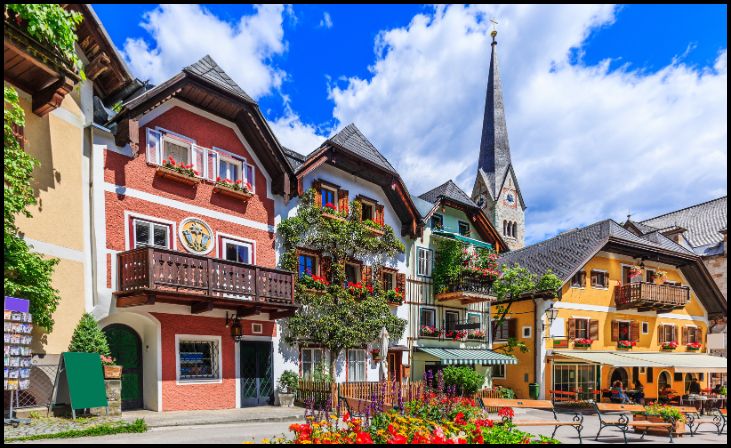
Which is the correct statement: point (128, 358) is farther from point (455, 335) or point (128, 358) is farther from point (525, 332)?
point (525, 332)

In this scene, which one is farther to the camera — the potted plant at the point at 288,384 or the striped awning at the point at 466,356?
the striped awning at the point at 466,356

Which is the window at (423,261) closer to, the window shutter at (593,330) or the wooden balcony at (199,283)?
the wooden balcony at (199,283)

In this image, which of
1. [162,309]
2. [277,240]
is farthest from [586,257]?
[162,309]

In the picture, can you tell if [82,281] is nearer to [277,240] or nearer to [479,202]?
[277,240]

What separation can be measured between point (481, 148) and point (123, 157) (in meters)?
61.7

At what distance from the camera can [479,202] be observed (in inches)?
2840

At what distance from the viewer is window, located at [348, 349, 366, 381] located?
22.1 metres

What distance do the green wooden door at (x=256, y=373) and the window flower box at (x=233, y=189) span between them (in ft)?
16.2

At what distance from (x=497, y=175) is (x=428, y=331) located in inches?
1928

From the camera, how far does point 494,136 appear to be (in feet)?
233

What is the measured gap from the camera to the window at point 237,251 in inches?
731

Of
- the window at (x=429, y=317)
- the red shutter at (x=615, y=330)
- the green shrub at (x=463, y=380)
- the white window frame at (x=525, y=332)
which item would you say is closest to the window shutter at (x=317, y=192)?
the window at (x=429, y=317)

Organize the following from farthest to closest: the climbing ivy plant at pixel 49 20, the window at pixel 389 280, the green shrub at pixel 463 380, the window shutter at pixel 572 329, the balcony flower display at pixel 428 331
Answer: the window shutter at pixel 572 329
the balcony flower display at pixel 428 331
the window at pixel 389 280
the green shrub at pixel 463 380
the climbing ivy plant at pixel 49 20

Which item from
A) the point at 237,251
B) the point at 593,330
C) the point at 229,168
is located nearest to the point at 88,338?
the point at 237,251
